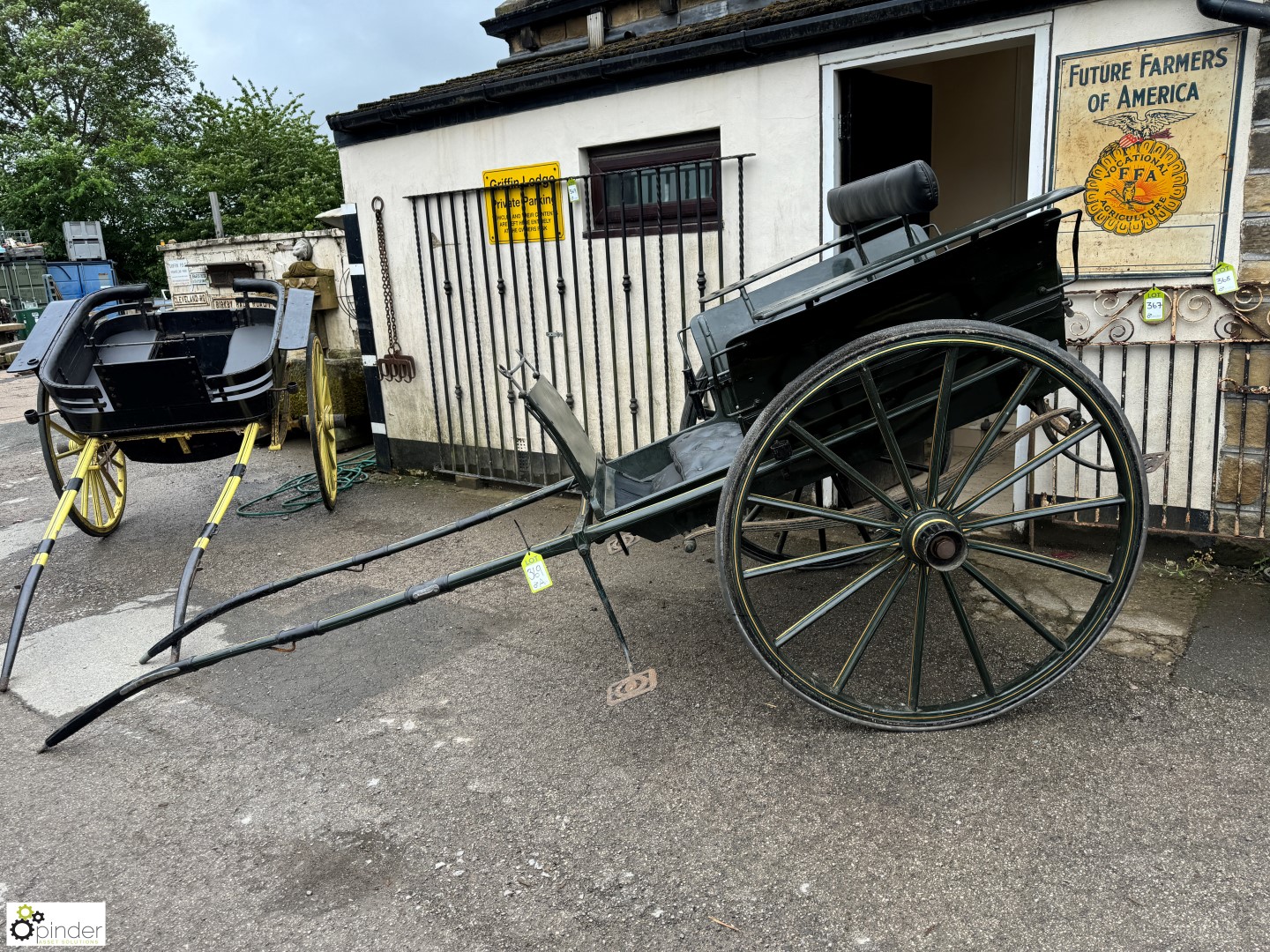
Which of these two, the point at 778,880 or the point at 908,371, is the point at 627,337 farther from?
the point at 778,880

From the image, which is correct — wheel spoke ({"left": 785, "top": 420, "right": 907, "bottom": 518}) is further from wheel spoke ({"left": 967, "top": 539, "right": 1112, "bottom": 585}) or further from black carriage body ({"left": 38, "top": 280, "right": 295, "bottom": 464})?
black carriage body ({"left": 38, "top": 280, "right": 295, "bottom": 464})

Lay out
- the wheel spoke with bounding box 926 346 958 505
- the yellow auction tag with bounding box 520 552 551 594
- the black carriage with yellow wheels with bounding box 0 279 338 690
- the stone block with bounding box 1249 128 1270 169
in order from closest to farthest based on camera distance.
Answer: the wheel spoke with bounding box 926 346 958 505 < the yellow auction tag with bounding box 520 552 551 594 < the stone block with bounding box 1249 128 1270 169 < the black carriage with yellow wheels with bounding box 0 279 338 690

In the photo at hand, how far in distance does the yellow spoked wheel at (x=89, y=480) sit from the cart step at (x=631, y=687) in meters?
3.03

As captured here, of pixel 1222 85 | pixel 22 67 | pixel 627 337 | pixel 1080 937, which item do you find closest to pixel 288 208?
pixel 22 67

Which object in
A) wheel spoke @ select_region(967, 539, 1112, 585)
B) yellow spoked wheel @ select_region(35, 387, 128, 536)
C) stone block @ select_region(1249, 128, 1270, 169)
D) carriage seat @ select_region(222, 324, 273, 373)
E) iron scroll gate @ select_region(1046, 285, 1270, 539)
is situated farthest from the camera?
carriage seat @ select_region(222, 324, 273, 373)

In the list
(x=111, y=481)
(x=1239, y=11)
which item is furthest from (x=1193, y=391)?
(x=111, y=481)

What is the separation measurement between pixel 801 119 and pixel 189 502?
489cm

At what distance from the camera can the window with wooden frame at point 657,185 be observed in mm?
4875

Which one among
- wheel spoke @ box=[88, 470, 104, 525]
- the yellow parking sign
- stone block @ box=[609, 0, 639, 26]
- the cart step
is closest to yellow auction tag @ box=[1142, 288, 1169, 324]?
the cart step

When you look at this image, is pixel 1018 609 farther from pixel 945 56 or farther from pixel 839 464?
pixel 945 56

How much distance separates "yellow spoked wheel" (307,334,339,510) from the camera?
5523 millimetres

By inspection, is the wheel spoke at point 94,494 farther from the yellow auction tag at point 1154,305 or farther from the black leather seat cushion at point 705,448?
the yellow auction tag at point 1154,305

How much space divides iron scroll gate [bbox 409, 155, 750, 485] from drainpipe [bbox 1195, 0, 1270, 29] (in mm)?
2050

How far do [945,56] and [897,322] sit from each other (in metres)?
2.21
